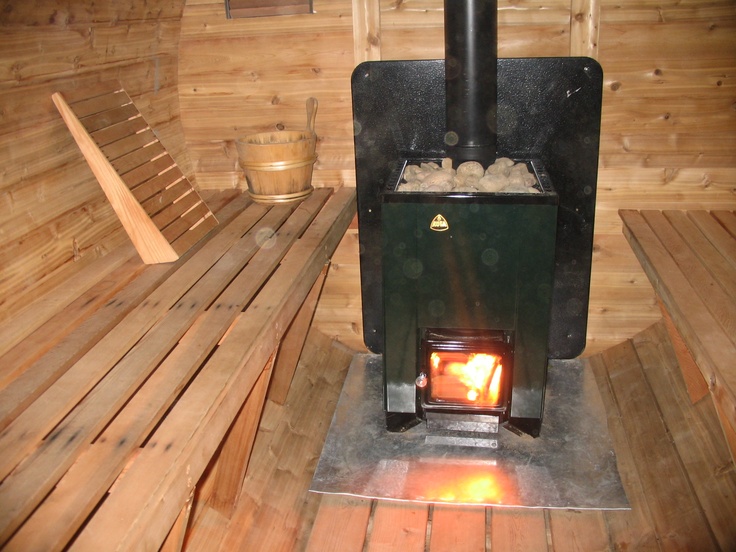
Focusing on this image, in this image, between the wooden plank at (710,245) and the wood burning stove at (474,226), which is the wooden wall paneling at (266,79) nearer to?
the wood burning stove at (474,226)

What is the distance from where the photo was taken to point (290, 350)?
9.66 ft

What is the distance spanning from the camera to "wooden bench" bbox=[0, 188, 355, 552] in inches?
49.5

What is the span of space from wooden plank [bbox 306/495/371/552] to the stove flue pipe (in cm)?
146

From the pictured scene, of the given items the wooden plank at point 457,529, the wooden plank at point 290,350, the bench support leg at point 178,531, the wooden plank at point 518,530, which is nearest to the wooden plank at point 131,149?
the wooden plank at point 290,350

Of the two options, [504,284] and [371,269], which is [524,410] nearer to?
[504,284]

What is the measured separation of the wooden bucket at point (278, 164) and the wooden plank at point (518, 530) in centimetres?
160

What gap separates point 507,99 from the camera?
2.91m

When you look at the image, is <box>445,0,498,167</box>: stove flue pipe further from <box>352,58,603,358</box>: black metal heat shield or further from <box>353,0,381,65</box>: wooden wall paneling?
<box>353,0,381,65</box>: wooden wall paneling

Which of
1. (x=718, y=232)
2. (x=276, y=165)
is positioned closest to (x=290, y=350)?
(x=276, y=165)

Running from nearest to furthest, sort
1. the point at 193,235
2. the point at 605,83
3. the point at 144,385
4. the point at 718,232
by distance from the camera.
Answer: the point at 144,385, the point at 193,235, the point at 718,232, the point at 605,83

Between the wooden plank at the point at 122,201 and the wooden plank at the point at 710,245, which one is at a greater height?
the wooden plank at the point at 122,201

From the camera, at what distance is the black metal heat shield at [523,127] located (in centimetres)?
287

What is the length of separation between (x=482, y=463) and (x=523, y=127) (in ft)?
4.90

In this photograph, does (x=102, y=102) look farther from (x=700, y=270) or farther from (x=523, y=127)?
(x=700, y=270)
